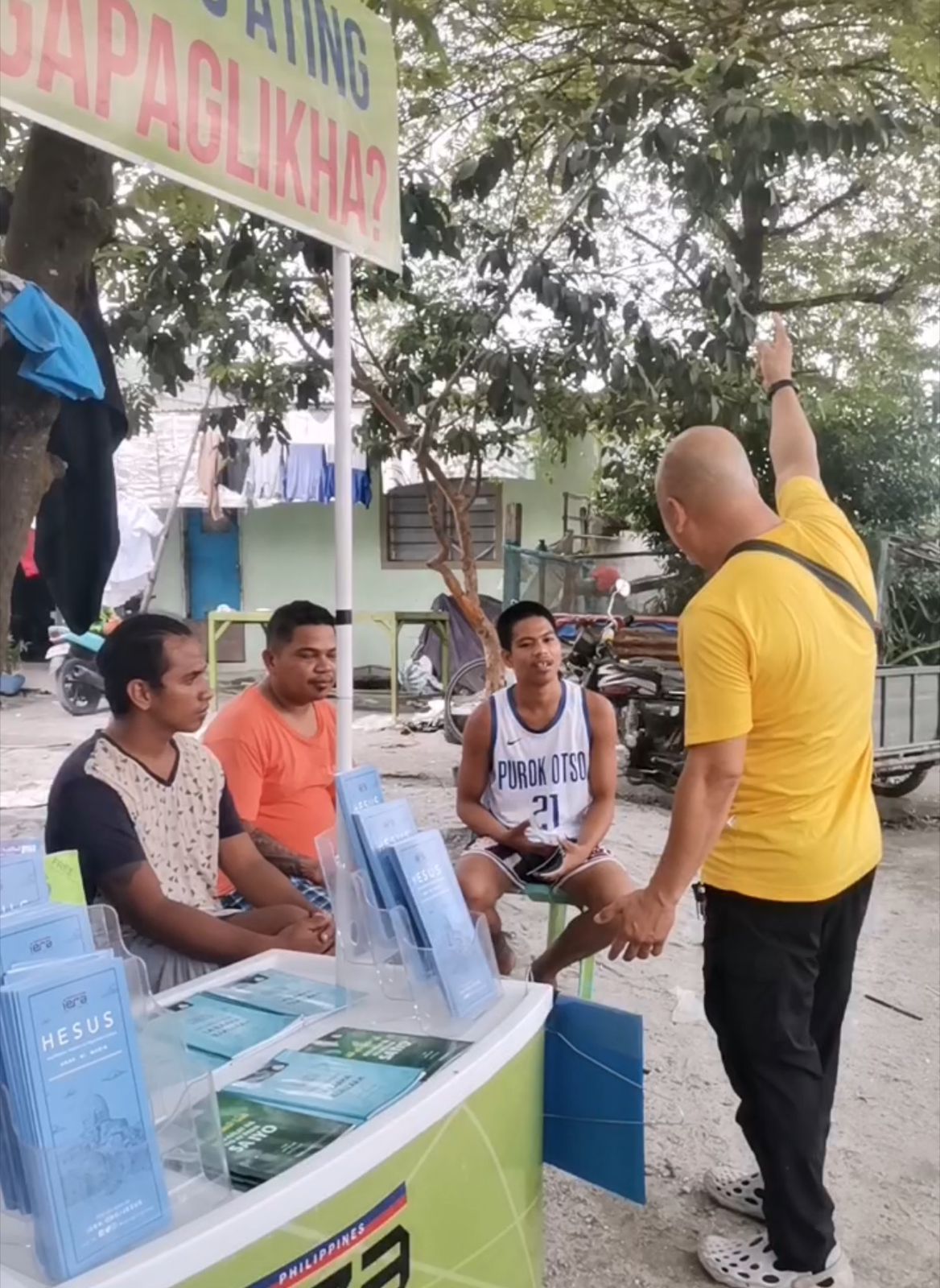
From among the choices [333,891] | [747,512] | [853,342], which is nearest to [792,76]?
[747,512]

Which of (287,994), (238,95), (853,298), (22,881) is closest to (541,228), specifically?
(853,298)

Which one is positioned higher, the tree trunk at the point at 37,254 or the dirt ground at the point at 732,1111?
the tree trunk at the point at 37,254

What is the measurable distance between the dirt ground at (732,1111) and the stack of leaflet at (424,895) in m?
1.05

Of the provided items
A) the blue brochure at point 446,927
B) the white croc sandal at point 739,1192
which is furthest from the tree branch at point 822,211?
the blue brochure at point 446,927

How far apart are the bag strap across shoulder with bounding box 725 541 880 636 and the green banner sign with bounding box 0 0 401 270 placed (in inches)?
41.9

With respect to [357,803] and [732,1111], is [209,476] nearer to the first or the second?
[732,1111]

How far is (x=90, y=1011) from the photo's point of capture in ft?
3.83

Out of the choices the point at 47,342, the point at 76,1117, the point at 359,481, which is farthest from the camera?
the point at 359,481

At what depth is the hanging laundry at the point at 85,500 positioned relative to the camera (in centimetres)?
323

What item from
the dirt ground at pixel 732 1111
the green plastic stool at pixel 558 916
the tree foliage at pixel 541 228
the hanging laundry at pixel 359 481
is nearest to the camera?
the dirt ground at pixel 732 1111

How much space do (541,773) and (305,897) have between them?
2.77 ft

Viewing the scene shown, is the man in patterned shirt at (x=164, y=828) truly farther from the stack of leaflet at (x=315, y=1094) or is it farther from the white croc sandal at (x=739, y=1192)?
the white croc sandal at (x=739, y=1192)

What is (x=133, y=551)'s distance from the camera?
10.8m

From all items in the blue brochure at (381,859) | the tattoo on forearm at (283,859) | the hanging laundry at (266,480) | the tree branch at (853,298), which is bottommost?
the tattoo on forearm at (283,859)
